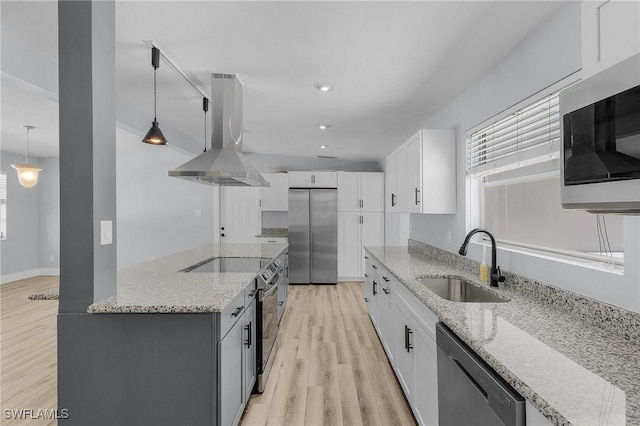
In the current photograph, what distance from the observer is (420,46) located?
6.89ft

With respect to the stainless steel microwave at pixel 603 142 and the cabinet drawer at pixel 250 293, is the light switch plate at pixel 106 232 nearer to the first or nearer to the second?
the cabinet drawer at pixel 250 293

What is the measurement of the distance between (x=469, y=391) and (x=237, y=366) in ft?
4.25

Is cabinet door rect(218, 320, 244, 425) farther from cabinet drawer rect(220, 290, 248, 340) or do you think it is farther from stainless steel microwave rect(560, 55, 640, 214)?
stainless steel microwave rect(560, 55, 640, 214)

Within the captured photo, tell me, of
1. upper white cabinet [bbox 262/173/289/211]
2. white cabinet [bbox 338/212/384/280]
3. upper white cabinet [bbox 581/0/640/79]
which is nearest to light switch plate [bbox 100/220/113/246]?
upper white cabinet [bbox 581/0/640/79]

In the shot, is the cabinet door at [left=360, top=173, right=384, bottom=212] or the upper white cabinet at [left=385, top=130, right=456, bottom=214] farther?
the cabinet door at [left=360, top=173, right=384, bottom=212]

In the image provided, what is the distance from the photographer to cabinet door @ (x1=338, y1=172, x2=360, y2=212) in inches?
242

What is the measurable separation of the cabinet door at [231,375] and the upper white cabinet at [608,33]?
1848 mm

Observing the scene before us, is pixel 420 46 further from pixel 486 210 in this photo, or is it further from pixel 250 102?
Result: pixel 250 102

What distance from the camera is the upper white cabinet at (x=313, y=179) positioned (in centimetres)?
604

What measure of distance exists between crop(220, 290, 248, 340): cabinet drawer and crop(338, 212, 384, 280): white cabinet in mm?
4217

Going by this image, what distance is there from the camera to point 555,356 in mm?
1048

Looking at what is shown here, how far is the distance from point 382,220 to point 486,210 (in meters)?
3.57

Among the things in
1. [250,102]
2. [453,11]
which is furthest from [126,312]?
[250,102]

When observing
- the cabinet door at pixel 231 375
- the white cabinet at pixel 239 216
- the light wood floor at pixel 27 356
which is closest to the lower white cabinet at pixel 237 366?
the cabinet door at pixel 231 375
